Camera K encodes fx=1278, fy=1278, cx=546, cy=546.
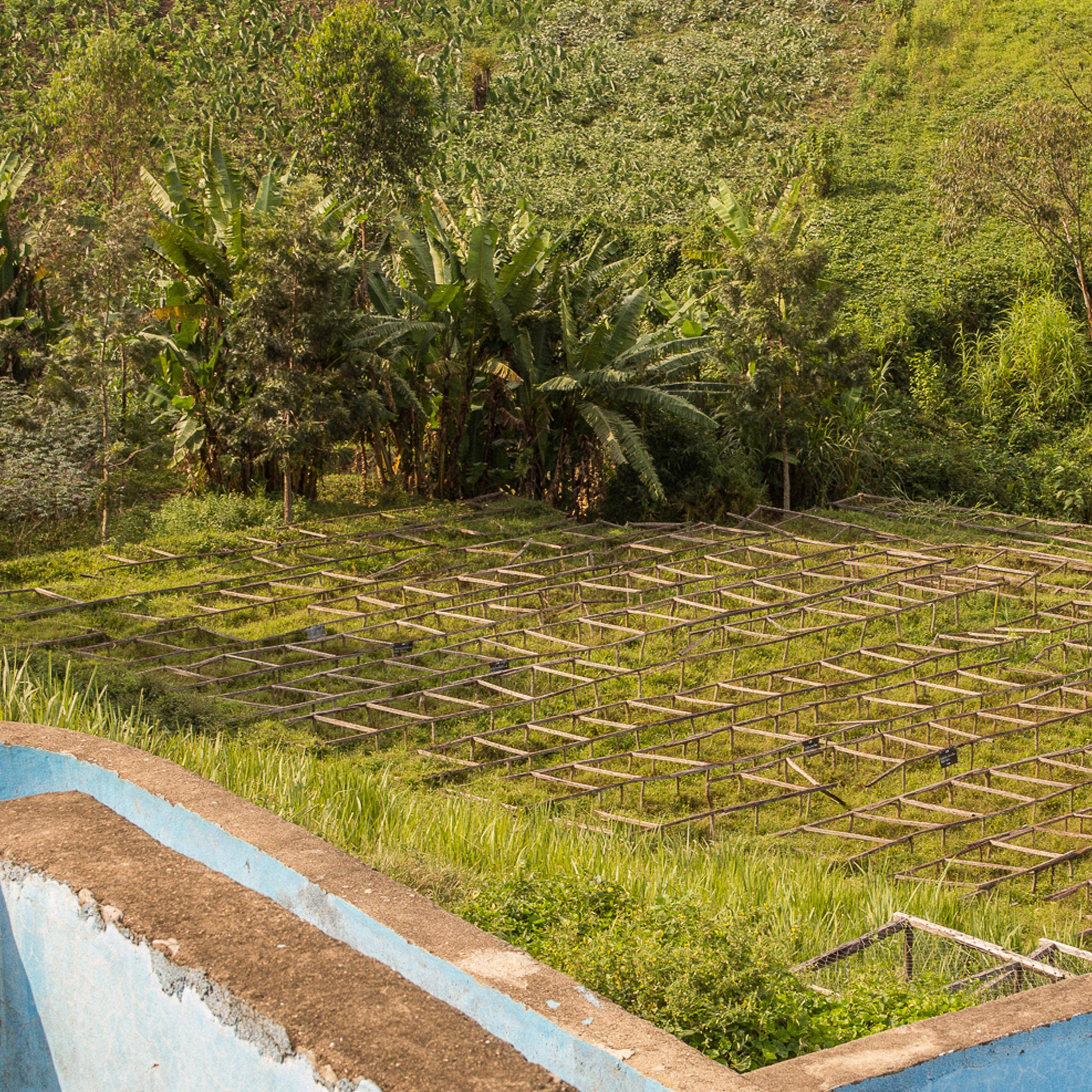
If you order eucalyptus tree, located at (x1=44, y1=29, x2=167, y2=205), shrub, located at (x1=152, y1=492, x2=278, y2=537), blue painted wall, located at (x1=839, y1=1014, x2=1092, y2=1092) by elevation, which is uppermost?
eucalyptus tree, located at (x1=44, y1=29, x2=167, y2=205)

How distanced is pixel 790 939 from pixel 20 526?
1159 cm

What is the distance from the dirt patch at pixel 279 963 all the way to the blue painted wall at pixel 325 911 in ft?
0.66

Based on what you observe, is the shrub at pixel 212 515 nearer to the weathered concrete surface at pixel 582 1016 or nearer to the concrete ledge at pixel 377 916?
the concrete ledge at pixel 377 916

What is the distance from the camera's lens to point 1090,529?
1578 centimetres

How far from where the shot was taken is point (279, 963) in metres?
2.73

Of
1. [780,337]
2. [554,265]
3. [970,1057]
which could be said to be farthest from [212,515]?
[970,1057]

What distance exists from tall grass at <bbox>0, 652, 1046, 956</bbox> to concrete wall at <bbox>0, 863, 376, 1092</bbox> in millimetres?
1786

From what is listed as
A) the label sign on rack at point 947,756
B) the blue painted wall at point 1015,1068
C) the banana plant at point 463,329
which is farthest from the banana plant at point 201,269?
the blue painted wall at point 1015,1068

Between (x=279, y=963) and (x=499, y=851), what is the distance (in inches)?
124

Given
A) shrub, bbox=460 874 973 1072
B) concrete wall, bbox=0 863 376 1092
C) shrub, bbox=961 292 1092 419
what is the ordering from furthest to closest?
shrub, bbox=961 292 1092 419 < shrub, bbox=460 874 973 1072 < concrete wall, bbox=0 863 376 1092

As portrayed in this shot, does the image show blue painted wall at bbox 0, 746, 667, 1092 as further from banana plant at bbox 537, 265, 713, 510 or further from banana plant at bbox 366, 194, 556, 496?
banana plant at bbox 537, 265, 713, 510

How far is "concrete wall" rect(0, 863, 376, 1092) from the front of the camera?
8.49ft

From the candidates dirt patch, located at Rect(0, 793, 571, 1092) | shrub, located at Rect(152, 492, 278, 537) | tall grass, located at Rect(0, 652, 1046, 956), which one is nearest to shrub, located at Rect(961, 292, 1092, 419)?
shrub, located at Rect(152, 492, 278, 537)

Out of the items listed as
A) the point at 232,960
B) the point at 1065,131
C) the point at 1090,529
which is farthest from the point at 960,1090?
the point at 1065,131
